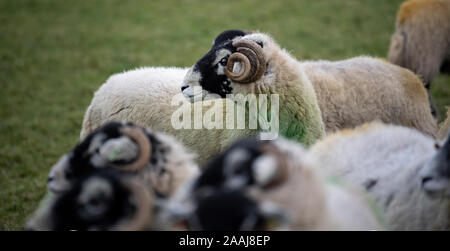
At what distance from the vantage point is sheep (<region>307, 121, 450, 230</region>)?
7.18 feet

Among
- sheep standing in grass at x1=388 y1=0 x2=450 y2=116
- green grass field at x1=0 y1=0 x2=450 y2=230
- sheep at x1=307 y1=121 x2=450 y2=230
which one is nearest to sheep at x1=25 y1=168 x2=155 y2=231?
sheep at x1=307 y1=121 x2=450 y2=230

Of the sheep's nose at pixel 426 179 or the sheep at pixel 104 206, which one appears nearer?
the sheep at pixel 104 206

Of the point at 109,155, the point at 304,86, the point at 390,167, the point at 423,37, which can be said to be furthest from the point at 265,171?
the point at 423,37

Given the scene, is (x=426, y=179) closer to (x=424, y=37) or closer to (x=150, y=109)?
(x=150, y=109)

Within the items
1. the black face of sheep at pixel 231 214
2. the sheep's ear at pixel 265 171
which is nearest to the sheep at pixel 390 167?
the sheep's ear at pixel 265 171

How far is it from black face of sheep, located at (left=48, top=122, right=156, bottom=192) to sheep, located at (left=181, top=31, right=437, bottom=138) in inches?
50.0

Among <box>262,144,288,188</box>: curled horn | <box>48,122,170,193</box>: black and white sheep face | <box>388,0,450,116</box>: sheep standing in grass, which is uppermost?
<box>388,0,450,116</box>: sheep standing in grass

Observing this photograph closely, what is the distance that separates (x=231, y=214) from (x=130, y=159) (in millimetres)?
696

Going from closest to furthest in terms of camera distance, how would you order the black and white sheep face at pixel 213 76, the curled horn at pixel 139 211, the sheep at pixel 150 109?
1. the curled horn at pixel 139 211
2. the black and white sheep face at pixel 213 76
3. the sheep at pixel 150 109

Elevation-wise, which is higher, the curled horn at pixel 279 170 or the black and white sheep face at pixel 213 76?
the black and white sheep face at pixel 213 76

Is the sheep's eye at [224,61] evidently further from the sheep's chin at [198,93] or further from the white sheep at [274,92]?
the sheep's chin at [198,93]

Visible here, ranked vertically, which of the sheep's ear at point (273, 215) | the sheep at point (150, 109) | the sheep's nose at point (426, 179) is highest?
the sheep at point (150, 109)

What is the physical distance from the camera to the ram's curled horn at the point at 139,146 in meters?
1.93

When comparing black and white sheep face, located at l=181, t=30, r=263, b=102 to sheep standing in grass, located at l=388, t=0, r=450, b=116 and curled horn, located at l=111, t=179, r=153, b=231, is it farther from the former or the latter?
sheep standing in grass, located at l=388, t=0, r=450, b=116
